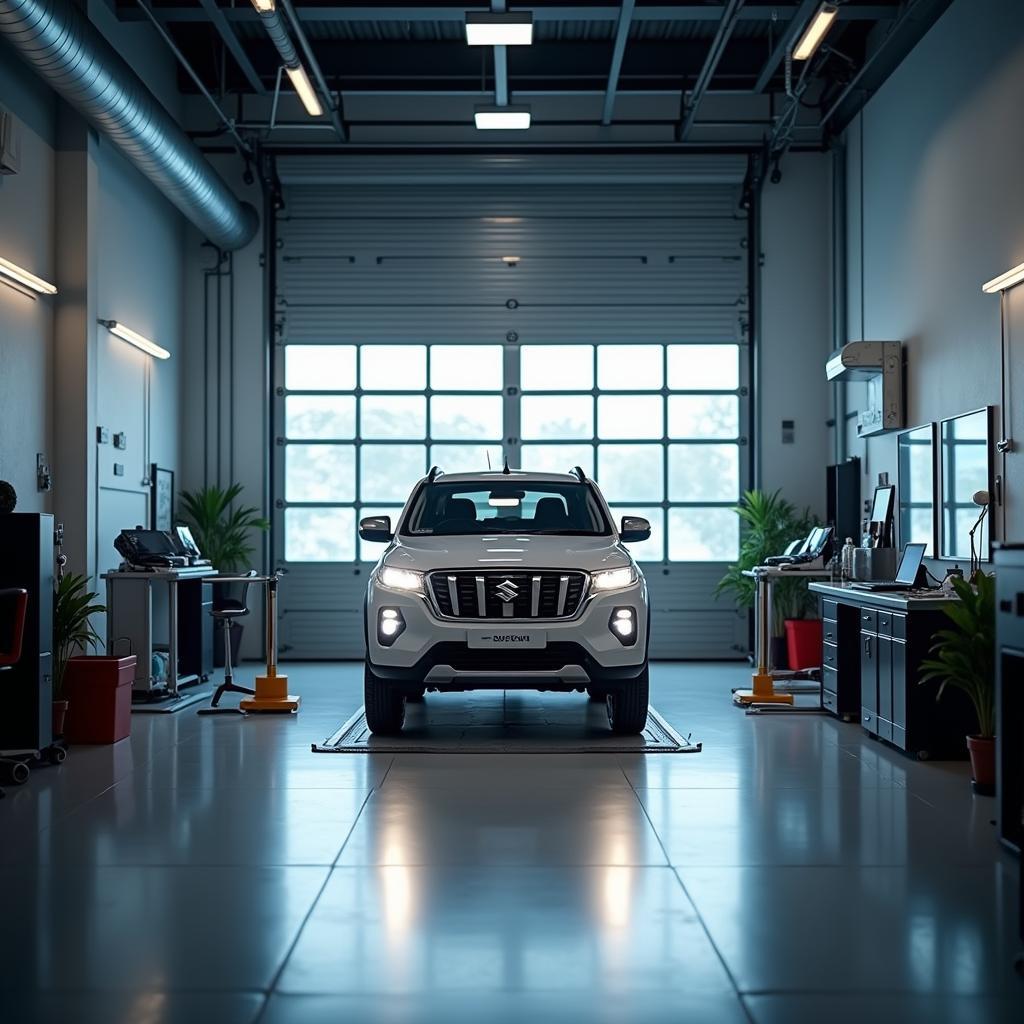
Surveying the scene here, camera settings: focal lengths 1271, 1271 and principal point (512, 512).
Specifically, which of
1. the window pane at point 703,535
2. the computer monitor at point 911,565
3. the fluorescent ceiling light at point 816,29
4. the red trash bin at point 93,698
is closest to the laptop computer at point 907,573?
the computer monitor at point 911,565

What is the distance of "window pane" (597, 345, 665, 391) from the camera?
1415cm

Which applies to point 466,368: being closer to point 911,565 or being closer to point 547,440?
point 547,440

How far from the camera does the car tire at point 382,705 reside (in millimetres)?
7675

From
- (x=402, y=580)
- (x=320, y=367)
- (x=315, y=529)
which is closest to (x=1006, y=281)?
(x=402, y=580)

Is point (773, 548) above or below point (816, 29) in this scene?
below

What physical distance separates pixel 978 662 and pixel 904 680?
938 millimetres

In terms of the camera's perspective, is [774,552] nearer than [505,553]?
No

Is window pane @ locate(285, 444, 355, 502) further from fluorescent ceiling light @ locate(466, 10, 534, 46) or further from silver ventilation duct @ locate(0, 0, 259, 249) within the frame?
fluorescent ceiling light @ locate(466, 10, 534, 46)

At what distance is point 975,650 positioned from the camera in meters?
6.30

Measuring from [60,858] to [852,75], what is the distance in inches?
426

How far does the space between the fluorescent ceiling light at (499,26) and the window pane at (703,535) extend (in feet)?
19.8

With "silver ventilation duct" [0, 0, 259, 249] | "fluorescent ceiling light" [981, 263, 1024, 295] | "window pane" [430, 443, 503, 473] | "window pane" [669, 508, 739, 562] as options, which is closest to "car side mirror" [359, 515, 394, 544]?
"silver ventilation duct" [0, 0, 259, 249]

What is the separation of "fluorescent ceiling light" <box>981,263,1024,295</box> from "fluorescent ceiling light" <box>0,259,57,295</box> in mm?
6768

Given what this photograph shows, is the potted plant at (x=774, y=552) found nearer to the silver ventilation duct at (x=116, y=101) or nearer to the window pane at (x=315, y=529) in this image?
the window pane at (x=315, y=529)
